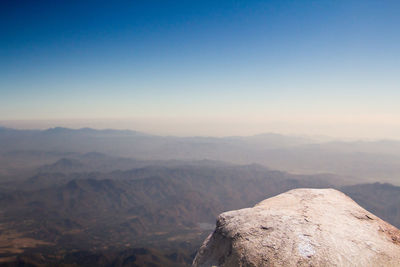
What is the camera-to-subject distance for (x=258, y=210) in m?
8.69

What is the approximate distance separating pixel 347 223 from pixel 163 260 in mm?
140863

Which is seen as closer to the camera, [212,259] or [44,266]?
[212,259]

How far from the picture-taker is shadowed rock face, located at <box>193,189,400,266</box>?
6.05m

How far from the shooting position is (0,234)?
556ft

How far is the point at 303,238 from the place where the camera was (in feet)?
21.5

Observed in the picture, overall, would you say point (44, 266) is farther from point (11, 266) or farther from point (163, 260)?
point (163, 260)

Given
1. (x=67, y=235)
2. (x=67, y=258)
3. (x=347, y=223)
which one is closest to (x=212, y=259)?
(x=347, y=223)

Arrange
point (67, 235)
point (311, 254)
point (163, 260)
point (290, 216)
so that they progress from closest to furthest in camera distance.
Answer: point (311, 254), point (290, 216), point (163, 260), point (67, 235)

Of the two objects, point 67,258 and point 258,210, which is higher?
point 258,210

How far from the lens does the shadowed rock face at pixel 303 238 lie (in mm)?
6055

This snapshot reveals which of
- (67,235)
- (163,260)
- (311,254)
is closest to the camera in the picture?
(311,254)

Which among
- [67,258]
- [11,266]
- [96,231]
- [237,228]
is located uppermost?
[237,228]

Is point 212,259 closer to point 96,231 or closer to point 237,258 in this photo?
point 237,258

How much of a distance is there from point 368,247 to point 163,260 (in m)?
142
